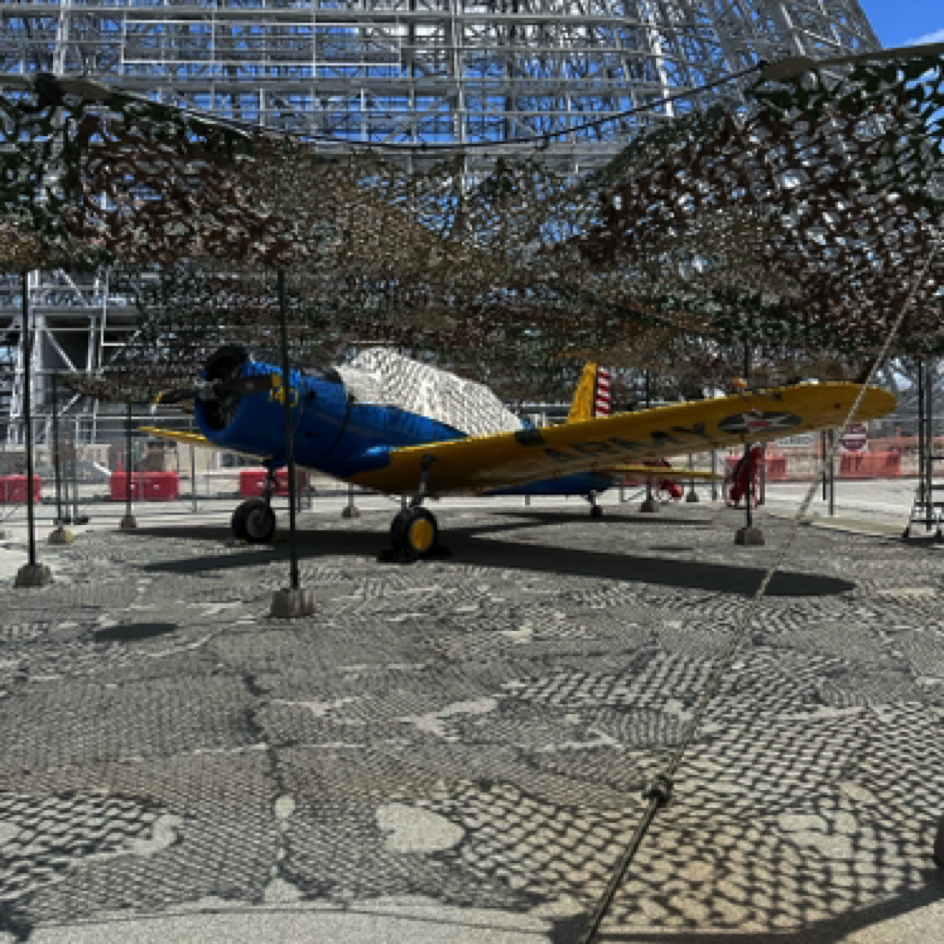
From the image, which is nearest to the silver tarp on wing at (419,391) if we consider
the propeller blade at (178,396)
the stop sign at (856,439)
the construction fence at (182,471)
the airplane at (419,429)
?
the airplane at (419,429)

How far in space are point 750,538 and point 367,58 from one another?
137 feet

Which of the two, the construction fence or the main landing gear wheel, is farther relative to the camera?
the construction fence

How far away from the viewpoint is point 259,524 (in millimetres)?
11008

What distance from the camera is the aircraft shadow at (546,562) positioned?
7.12 metres

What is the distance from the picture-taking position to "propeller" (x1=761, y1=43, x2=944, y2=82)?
338 centimetres

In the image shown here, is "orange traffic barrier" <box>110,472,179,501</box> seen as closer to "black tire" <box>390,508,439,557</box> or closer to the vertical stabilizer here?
the vertical stabilizer

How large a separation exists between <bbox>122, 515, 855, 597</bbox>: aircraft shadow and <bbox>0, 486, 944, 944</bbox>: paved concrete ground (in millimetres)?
417

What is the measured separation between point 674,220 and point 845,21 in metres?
44.9

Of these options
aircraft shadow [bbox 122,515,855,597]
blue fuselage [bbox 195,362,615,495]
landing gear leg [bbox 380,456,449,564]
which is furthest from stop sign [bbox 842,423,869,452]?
landing gear leg [bbox 380,456,449,564]

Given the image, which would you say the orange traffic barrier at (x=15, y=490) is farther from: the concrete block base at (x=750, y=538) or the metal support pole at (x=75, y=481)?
the concrete block base at (x=750, y=538)

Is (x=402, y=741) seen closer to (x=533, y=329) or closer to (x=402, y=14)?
(x=533, y=329)

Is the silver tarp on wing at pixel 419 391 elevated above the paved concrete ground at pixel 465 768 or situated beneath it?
elevated above

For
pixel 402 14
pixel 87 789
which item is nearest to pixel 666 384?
pixel 87 789

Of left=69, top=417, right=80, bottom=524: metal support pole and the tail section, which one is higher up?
the tail section
